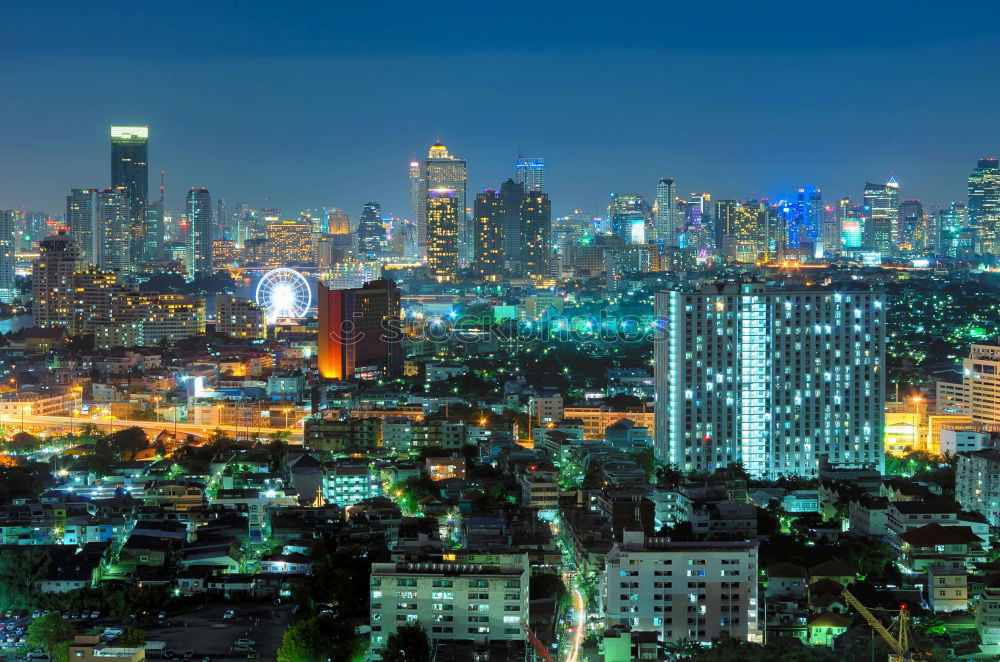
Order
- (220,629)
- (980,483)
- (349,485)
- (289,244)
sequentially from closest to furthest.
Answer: (220,629)
(980,483)
(349,485)
(289,244)

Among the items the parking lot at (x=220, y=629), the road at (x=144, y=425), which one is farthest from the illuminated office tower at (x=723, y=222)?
the parking lot at (x=220, y=629)

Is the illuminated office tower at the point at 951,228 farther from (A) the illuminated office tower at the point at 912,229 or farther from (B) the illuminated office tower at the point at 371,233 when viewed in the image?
(B) the illuminated office tower at the point at 371,233

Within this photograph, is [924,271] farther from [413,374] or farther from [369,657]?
[369,657]

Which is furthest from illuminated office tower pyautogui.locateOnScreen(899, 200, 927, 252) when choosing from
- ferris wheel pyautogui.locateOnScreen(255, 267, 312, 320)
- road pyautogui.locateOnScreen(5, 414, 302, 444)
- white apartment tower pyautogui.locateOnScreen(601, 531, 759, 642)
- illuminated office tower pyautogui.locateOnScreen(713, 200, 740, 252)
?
white apartment tower pyautogui.locateOnScreen(601, 531, 759, 642)

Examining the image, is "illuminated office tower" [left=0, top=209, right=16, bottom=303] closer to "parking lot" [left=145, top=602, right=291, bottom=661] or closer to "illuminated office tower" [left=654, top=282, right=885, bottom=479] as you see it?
"illuminated office tower" [left=654, top=282, right=885, bottom=479]

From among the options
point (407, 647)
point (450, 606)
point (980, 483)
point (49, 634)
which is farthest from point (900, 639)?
point (49, 634)

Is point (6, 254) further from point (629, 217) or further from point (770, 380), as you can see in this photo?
point (770, 380)

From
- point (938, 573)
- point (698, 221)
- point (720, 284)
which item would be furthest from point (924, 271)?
point (938, 573)
